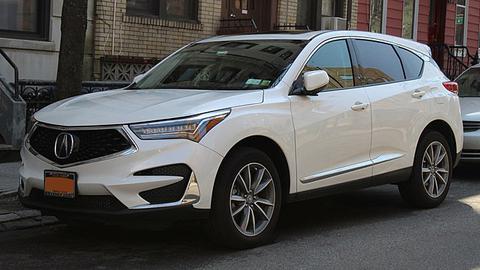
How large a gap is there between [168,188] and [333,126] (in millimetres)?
1780

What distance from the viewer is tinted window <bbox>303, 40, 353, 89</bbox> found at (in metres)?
5.97

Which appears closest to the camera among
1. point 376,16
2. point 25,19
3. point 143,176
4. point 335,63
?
point 143,176

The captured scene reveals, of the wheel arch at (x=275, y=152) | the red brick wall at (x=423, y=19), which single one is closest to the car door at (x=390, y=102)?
the wheel arch at (x=275, y=152)

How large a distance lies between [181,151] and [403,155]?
2.79 m

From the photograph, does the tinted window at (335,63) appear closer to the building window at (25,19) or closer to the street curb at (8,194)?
the street curb at (8,194)

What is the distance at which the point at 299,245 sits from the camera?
5520mm

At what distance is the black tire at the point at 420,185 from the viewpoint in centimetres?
682

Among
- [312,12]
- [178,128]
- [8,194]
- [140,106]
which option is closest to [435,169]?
[178,128]

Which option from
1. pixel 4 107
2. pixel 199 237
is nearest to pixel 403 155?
pixel 199 237

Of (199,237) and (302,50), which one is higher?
(302,50)

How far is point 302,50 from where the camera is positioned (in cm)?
585

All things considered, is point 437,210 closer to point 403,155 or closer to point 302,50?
point 403,155

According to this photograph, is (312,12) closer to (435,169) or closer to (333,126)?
(435,169)

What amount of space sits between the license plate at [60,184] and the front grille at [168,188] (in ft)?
1.72
